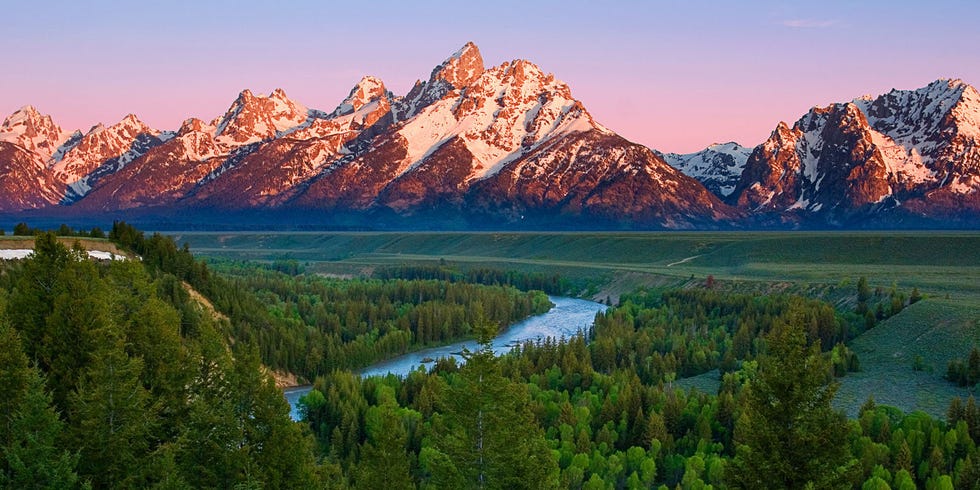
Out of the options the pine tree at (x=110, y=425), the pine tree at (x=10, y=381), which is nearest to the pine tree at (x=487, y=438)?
the pine tree at (x=110, y=425)

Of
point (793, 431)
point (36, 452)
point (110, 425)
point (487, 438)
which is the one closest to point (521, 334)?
point (487, 438)

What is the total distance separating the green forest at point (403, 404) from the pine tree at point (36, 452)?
0.09m

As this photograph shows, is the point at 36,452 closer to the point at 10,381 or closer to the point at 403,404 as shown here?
the point at 10,381

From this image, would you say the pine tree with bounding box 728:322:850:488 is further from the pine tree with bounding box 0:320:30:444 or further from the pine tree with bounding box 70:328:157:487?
the pine tree with bounding box 0:320:30:444

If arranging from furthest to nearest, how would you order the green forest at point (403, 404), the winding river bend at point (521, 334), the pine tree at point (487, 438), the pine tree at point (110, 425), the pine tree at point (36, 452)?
the winding river bend at point (521, 334)
the pine tree at point (487, 438)
the pine tree at point (110, 425)
the green forest at point (403, 404)
the pine tree at point (36, 452)

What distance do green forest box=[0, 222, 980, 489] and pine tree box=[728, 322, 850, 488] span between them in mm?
79

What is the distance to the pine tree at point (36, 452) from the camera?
31.8m

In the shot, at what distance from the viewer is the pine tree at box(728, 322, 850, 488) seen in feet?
107

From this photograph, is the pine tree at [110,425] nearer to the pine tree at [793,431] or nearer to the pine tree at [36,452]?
the pine tree at [36,452]

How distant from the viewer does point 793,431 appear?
108 ft

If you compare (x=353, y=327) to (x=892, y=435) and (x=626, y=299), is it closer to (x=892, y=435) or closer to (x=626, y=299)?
(x=626, y=299)

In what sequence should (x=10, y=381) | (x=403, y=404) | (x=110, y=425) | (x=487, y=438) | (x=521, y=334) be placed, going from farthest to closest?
(x=521, y=334) < (x=403, y=404) < (x=10, y=381) < (x=487, y=438) < (x=110, y=425)

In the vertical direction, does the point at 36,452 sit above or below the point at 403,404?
above

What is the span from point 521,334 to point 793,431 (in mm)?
109411
